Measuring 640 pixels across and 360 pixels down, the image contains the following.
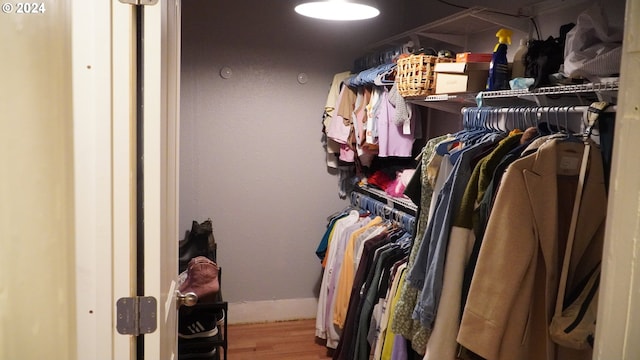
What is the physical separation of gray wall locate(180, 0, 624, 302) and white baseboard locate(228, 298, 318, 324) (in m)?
0.05

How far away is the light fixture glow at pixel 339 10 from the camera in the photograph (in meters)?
2.23

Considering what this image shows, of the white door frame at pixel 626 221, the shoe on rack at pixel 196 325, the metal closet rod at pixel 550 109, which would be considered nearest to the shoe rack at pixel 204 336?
the shoe on rack at pixel 196 325

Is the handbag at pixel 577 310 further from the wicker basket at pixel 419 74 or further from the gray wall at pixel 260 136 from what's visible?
the gray wall at pixel 260 136

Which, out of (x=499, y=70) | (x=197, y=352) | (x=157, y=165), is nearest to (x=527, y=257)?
(x=499, y=70)

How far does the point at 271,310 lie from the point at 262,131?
137 cm

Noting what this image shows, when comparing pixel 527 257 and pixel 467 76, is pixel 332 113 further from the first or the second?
pixel 527 257

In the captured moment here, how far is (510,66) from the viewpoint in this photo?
2055 mm

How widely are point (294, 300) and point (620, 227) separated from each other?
3322 mm

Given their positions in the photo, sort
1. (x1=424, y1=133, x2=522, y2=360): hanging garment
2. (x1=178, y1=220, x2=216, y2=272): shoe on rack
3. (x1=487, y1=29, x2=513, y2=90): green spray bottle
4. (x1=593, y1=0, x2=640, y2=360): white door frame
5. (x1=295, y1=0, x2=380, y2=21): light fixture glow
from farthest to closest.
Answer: (x1=178, y1=220, x2=216, y2=272): shoe on rack < (x1=295, y1=0, x2=380, y2=21): light fixture glow < (x1=487, y1=29, x2=513, y2=90): green spray bottle < (x1=424, y1=133, x2=522, y2=360): hanging garment < (x1=593, y1=0, x2=640, y2=360): white door frame

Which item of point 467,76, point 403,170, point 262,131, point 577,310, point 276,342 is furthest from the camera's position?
point 262,131

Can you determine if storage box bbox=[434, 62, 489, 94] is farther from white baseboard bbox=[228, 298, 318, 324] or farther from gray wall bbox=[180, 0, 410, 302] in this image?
white baseboard bbox=[228, 298, 318, 324]

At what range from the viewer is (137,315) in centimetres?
112

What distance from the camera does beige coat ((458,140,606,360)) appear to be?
1403mm

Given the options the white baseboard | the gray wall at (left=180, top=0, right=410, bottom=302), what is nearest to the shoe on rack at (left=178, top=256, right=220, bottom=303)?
the gray wall at (left=180, top=0, right=410, bottom=302)
